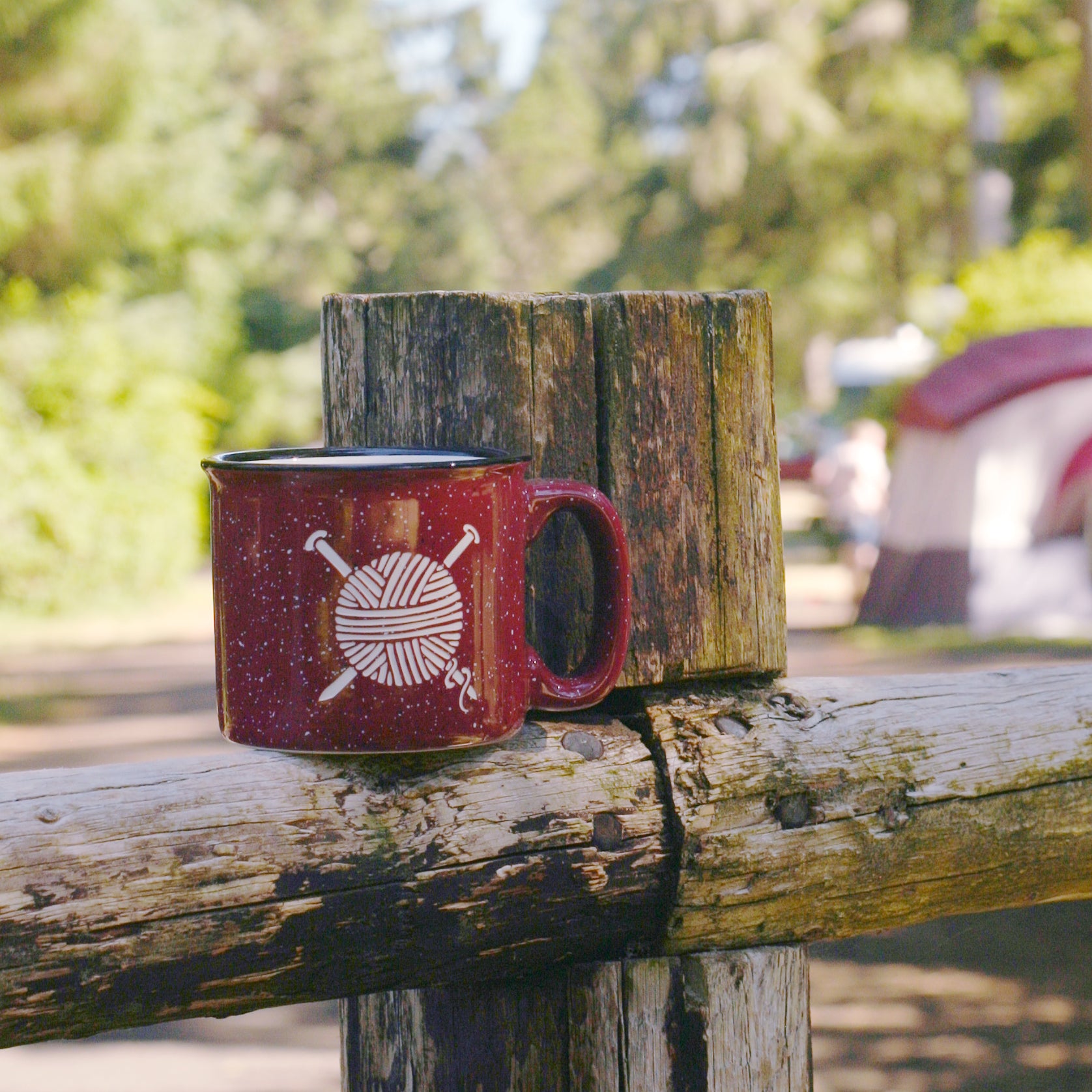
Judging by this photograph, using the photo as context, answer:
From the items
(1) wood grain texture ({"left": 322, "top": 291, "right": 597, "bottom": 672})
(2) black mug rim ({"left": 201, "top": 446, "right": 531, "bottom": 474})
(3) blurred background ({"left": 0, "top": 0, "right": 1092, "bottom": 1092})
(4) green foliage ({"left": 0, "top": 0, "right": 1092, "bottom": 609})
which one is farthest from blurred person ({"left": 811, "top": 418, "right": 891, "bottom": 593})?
(2) black mug rim ({"left": 201, "top": 446, "right": 531, "bottom": 474})

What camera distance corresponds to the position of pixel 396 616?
41.6 inches

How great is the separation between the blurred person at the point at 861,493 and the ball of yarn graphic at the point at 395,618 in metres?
10.0

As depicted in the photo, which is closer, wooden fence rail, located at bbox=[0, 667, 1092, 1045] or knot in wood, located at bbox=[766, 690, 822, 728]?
wooden fence rail, located at bbox=[0, 667, 1092, 1045]

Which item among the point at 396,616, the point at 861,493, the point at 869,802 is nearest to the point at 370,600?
the point at 396,616

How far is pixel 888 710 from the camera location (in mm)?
1318

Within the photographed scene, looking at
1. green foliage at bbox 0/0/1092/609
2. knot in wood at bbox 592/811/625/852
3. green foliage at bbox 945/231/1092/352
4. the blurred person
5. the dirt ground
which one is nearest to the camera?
knot in wood at bbox 592/811/625/852

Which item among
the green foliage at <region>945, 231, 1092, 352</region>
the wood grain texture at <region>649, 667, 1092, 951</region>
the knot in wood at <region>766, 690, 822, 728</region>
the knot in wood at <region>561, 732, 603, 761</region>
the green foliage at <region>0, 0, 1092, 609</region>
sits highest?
the green foliage at <region>0, 0, 1092, 609</region>

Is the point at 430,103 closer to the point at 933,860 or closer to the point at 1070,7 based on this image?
the point at 1070,7

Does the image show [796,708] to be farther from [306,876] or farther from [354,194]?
[354,194]

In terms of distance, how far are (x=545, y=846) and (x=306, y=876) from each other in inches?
7.9

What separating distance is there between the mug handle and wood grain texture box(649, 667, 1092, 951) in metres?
0.09

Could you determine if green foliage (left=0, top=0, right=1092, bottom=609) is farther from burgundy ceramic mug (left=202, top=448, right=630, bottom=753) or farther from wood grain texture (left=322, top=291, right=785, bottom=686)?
burgundy ceramic mug (left=202, top=448, right=630, bottom=753)

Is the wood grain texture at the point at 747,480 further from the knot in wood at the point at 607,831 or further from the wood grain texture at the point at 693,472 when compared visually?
the knot in wood at the point at 607,831

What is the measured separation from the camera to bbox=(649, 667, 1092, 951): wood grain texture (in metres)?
1.21
